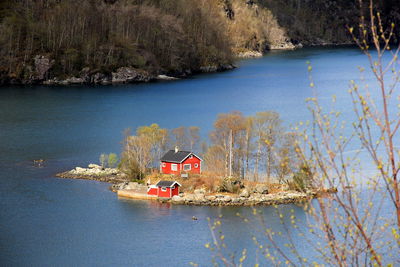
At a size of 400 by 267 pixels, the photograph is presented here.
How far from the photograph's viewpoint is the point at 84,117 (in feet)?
186

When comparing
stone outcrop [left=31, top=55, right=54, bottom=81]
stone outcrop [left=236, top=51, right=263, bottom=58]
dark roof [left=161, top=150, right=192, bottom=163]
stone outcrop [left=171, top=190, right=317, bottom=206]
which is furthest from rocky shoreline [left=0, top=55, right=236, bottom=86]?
stone outcrop [left=171, top=190, right=317, bottom=206]

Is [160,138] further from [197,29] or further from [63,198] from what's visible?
[197,29]

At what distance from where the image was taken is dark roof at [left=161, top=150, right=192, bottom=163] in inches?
1406

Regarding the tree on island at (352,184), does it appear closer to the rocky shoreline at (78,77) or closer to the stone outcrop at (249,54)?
the rocky shoreline at (78,77)

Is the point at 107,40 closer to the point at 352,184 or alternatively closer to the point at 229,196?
the point at 229,196

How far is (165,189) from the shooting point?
3366 centimetres

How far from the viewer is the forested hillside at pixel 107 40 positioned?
82.4m

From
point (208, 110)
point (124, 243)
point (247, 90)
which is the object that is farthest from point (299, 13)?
point (124, 243)

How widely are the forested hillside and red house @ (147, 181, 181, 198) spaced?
48961 mm

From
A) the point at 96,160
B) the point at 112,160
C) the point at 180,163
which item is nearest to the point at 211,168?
the point at 180,163

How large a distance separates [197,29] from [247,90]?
1115 inches

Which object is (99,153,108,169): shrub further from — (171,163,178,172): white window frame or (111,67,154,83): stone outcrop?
(111,67,154,83): stone outcrop

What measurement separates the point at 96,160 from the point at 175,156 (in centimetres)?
688

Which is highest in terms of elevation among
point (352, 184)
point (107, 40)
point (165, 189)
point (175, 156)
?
point (107, 40)
